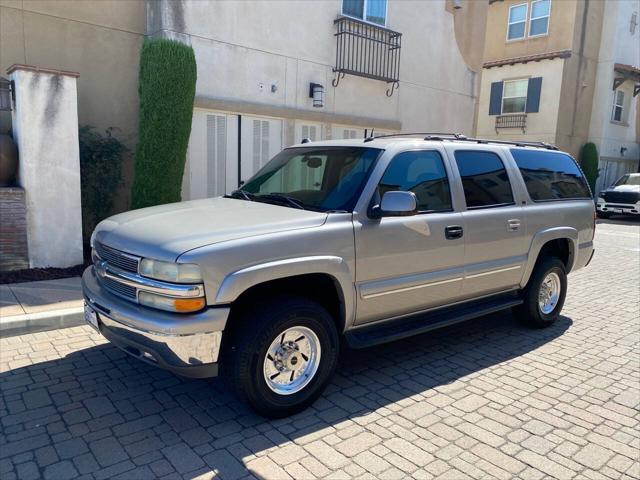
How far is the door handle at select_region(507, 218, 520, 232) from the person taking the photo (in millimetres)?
5055

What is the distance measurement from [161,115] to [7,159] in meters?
2.14

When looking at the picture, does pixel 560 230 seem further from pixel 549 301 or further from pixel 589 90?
pixel 589 90

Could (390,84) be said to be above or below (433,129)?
above

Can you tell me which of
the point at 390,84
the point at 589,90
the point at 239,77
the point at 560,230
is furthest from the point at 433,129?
the point at 589,90

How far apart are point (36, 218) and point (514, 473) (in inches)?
252

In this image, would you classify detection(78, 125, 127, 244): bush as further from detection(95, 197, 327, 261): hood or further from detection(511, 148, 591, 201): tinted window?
detection(511, 148, 591, 201): tinted window

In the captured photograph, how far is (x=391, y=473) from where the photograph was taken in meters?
3.06

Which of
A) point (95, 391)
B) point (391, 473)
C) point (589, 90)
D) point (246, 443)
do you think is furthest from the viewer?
point (589, 90)

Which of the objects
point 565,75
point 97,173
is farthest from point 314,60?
point 565,75

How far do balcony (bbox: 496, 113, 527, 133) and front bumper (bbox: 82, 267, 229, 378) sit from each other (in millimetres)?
22029

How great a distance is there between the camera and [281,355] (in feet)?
11.8

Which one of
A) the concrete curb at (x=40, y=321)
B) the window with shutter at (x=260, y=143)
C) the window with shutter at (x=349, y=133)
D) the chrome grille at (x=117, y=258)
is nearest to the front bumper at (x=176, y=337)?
the chrome grille at (x=117, y=258)

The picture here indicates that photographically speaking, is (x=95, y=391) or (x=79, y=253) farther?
(x=79, y=253)

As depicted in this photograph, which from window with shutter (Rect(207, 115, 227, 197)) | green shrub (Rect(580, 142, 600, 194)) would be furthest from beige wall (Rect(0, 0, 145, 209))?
green shrub (Rect(580, 142, 600, 194))
